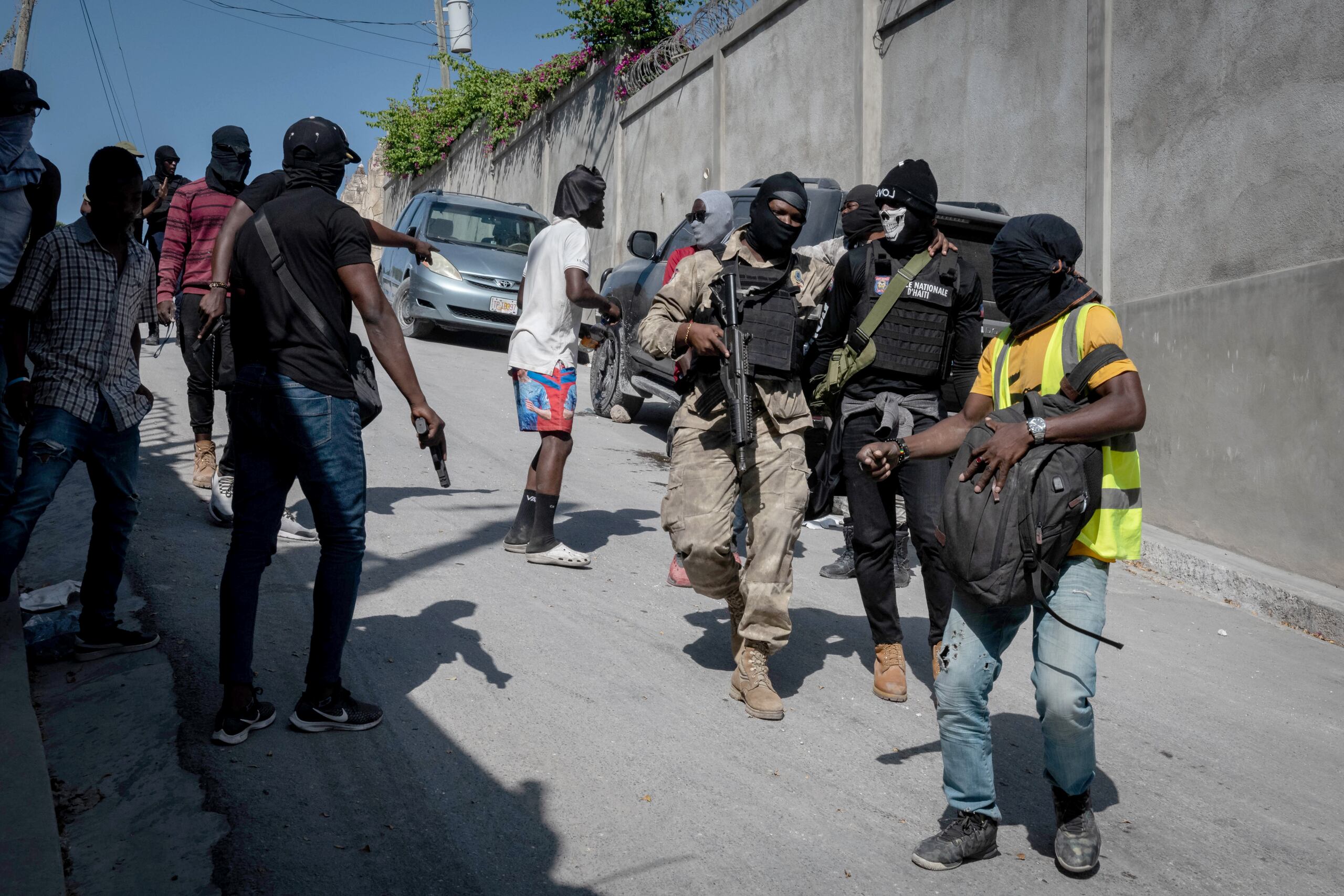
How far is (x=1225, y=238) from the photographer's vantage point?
23.2 ft

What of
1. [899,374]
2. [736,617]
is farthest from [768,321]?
[736,617]

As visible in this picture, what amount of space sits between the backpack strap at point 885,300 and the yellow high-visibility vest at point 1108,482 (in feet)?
4.25

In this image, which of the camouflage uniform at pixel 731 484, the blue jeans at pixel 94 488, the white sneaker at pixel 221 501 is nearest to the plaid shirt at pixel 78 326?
the blue jeans at pixel 94 488

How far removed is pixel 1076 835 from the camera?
3.14 meters

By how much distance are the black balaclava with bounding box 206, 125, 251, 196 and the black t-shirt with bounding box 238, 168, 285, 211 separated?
937mm

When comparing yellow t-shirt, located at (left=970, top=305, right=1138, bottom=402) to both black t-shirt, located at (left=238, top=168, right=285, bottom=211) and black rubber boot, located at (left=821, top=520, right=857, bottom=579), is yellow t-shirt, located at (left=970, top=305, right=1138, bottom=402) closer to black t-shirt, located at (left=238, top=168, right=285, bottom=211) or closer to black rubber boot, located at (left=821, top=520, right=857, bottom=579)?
black rubber boot, located at (left=821, top=520, right=857, bottom=579)

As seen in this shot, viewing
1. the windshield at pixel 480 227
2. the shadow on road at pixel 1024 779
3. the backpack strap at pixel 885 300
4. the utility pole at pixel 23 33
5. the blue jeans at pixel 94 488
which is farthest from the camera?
the utility pole at pixel 23 33

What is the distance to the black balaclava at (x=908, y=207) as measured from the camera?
175 inches

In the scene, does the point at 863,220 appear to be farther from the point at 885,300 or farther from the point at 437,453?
the point at 437,453

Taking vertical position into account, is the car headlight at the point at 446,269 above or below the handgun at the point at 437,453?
above

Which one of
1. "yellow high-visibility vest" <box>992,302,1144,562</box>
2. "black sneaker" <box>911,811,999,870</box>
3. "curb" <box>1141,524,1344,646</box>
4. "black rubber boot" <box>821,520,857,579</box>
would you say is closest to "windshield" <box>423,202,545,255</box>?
"black rubber boot" <box>821,520,857,579</box>

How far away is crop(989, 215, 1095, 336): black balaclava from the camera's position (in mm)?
3180

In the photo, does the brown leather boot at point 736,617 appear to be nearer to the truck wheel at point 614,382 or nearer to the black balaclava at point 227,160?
the black balaclava at point 227,160

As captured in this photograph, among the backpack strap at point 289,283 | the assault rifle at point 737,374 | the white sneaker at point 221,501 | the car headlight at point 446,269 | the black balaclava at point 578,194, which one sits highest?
the car headlight at point 446,269
